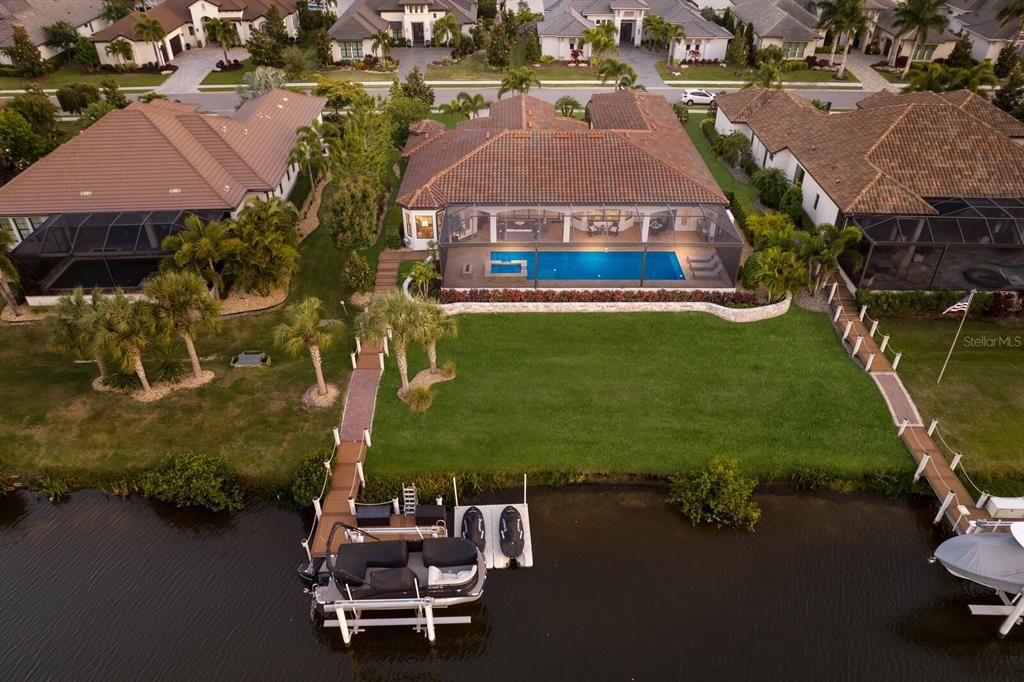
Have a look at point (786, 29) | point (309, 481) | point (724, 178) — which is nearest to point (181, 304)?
point (309, 481)

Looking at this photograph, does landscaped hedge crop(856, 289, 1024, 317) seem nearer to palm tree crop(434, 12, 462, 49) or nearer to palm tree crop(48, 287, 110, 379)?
palm tree crop(48, 287, 110, 379)

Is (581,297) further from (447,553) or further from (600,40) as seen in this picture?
(600,40)

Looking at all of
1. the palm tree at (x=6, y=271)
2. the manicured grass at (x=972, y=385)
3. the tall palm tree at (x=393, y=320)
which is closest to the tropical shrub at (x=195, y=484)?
the tall palm tree at (x=393, y=320)

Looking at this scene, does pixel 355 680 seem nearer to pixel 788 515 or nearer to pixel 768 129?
pixel 788 515

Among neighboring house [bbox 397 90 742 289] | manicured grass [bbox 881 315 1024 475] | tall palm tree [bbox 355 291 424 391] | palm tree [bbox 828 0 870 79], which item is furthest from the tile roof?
palm tree [bbox 828 0 870 79]

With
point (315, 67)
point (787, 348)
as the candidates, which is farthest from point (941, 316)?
point (315, 67)
